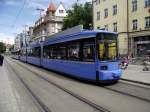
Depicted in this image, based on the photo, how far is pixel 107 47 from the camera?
53.9ft

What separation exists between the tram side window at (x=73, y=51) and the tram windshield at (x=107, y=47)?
7.22ft

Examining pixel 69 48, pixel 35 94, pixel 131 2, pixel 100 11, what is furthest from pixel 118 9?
pixel 35 94

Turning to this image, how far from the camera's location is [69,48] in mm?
19938

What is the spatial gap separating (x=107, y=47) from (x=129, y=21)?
1314 inches

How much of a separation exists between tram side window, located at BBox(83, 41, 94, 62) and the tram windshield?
0.47 meters

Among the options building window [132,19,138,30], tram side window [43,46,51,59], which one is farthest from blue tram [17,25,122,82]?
building window [132,19,138,30]

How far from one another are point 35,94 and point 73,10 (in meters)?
61.6

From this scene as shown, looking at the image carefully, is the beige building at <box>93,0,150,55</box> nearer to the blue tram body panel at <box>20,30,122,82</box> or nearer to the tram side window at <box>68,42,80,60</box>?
the tram side window at <box>68,42,80,60</box>

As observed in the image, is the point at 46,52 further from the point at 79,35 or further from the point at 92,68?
the point at 92,68

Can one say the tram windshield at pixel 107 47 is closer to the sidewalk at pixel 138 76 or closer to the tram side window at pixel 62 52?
the sidewalk at pixel 138 76

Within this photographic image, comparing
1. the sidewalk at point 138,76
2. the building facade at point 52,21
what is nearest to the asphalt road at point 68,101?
the sidewalk at point 138,76

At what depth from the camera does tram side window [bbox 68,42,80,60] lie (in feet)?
60.1

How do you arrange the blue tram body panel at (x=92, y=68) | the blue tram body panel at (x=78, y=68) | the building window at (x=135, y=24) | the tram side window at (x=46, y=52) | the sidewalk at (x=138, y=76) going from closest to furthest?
1. the blue tram body panel at (x=92, y=68)
2. the blue tram body panel at (x=78, y=68)
3. the sidewalk at (x=138, y=76)
4. the tram side window at (x=46, y=52)
5. the building window at (x=135, y=24)

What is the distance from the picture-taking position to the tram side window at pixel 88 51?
650 inches
